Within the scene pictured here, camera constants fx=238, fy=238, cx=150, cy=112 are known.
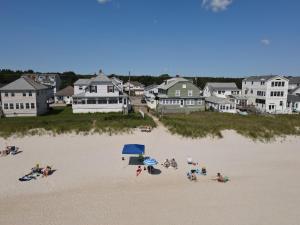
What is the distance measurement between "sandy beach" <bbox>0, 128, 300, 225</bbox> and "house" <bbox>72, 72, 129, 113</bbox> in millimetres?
13143

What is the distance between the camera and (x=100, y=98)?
127 feet

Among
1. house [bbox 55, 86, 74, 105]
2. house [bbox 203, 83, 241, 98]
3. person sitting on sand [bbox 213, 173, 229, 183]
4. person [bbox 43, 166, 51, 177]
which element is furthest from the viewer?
house [bbox 55, 86, 74, 105]

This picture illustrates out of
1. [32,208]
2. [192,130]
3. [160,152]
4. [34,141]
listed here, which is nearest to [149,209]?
[32,208]

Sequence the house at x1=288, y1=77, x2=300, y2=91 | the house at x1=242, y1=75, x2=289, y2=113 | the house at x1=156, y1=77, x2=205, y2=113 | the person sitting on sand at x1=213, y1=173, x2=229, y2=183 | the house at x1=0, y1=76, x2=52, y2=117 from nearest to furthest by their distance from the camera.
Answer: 1. the person sitting on sand at x1=213, y1=173, x2=229, y2=183
2. the house at x1=0, y1=76, x2=52, y2=117
3. the house at x1=156, y1=77, x2=205, y2=113
4. the house at x1=242, y1=75, x2=289, y2=113
5. the house at x1=288, y1=77, x2=300, y2=91

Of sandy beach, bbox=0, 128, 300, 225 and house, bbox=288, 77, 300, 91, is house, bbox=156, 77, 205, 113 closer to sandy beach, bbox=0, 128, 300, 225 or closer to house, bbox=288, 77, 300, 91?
sandy beach, bbox=0, 128, 300, 225

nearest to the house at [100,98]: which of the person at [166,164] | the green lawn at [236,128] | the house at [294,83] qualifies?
the green lawn at [236,128]

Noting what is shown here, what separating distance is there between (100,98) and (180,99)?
1401 centimetres

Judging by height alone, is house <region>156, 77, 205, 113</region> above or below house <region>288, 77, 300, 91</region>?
below

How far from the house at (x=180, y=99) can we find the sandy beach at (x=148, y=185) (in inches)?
653

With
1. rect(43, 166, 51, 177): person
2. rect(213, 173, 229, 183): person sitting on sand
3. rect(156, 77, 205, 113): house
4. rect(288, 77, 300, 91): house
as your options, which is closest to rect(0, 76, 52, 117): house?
rect(156, 77, 205, 113): house

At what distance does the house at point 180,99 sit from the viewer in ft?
138

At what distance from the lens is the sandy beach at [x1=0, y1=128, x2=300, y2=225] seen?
43.0 ft

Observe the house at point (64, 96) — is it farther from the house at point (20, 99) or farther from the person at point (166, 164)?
the person at point (166, 164)

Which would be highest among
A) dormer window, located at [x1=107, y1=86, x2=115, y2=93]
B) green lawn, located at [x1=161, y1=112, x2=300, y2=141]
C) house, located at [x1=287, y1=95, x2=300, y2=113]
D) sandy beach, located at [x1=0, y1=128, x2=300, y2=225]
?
dormer window, located at [x1=107, y1=86, x2=115, y2=93]
